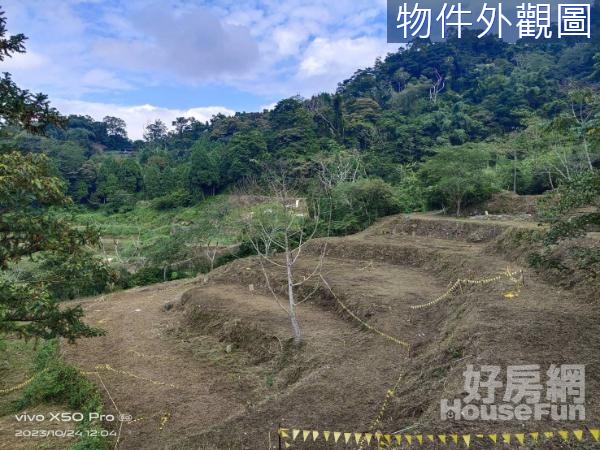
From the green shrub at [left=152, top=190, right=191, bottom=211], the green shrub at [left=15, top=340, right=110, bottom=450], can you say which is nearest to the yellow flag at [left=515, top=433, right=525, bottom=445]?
the green shrub at [left=15, top=340, right=110, bottom=450]

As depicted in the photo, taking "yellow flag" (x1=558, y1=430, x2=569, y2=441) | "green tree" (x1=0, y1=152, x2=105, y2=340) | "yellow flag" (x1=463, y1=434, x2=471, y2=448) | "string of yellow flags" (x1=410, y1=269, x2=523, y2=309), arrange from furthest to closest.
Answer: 1. "string of yellow flags" (x1=410, y1=269, x2=523, y2=309)
2. "green tree" (x1=0, y1=152, x2=105, y2=340)
3. "yellow flag" (x1=463, y1=434, x2=471, y2=448)
4. "yellow flag" (x1=558, y1=430, x2=569, y2=441)

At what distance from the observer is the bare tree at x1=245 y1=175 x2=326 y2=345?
10352 mm

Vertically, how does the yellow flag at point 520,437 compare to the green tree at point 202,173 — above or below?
below

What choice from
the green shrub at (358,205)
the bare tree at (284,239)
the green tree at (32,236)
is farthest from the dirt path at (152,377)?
the green shrub at (358,205)

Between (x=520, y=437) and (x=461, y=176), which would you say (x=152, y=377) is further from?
(x=461, y=176)

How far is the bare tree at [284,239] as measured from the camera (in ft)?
34.0

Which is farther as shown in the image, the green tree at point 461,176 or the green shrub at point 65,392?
the green tree at point 461,176

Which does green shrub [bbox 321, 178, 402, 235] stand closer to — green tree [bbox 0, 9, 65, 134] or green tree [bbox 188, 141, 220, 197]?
green tree [bbox 0, 9, 65, 134]

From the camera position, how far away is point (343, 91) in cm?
7681

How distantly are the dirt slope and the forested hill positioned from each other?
31.7ft

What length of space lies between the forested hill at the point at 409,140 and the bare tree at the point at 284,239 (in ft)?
31.4

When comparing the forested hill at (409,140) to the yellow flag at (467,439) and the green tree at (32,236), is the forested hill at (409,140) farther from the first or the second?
the green tree at (32,236)

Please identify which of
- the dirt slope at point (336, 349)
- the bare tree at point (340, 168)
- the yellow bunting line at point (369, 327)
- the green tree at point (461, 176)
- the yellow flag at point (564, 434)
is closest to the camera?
the yellow flag at point (564, 434)

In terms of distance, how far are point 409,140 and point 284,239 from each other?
31.0 metres
